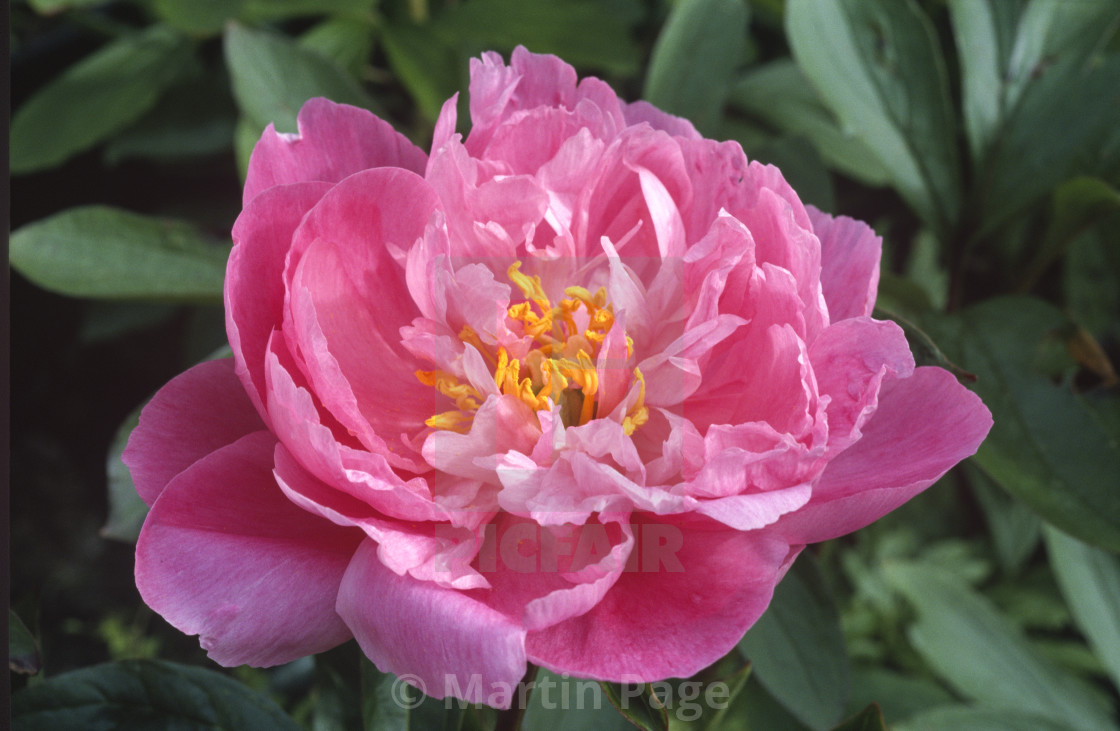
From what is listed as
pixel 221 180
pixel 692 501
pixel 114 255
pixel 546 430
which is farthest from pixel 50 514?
pixel 692 501

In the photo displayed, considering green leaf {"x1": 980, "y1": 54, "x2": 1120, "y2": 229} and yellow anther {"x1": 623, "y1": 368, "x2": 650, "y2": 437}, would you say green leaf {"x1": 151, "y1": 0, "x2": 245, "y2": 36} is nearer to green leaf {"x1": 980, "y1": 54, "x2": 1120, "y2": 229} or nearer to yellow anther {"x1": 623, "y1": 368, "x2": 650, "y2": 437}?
yellow anther {"x1": 623, "y1": 368, "x2": 650, "y2": 437}

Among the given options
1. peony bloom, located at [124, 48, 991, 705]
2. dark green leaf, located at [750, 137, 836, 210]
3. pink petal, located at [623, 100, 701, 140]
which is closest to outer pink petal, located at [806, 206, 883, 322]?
peony bloom, located at [124, 48, 991, 705]

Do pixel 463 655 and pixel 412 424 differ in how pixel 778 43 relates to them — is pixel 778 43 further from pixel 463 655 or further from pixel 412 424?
pixel 463 655

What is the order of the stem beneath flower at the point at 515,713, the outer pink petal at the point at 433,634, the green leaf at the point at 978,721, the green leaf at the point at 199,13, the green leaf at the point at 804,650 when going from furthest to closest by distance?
the green leaf at the point at 199,13 < the green leaf at the point at 978,721 < the green leaf at the point at 804,650 < the stem beneath flower at the point at 515,713 < the outer pink petal at the point at 433,634

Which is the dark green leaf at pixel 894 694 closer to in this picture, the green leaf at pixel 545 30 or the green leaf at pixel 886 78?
the green leaf at pixel 886 78

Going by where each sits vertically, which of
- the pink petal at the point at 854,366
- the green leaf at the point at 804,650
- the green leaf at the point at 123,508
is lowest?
the green leaf at the point at 804,650

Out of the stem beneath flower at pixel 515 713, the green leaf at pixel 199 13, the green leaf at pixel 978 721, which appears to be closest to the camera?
the stem beneath flower at pixel 515 713

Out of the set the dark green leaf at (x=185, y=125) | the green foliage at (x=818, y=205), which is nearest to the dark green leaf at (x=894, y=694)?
the green foliage at (x=818, y=205)
